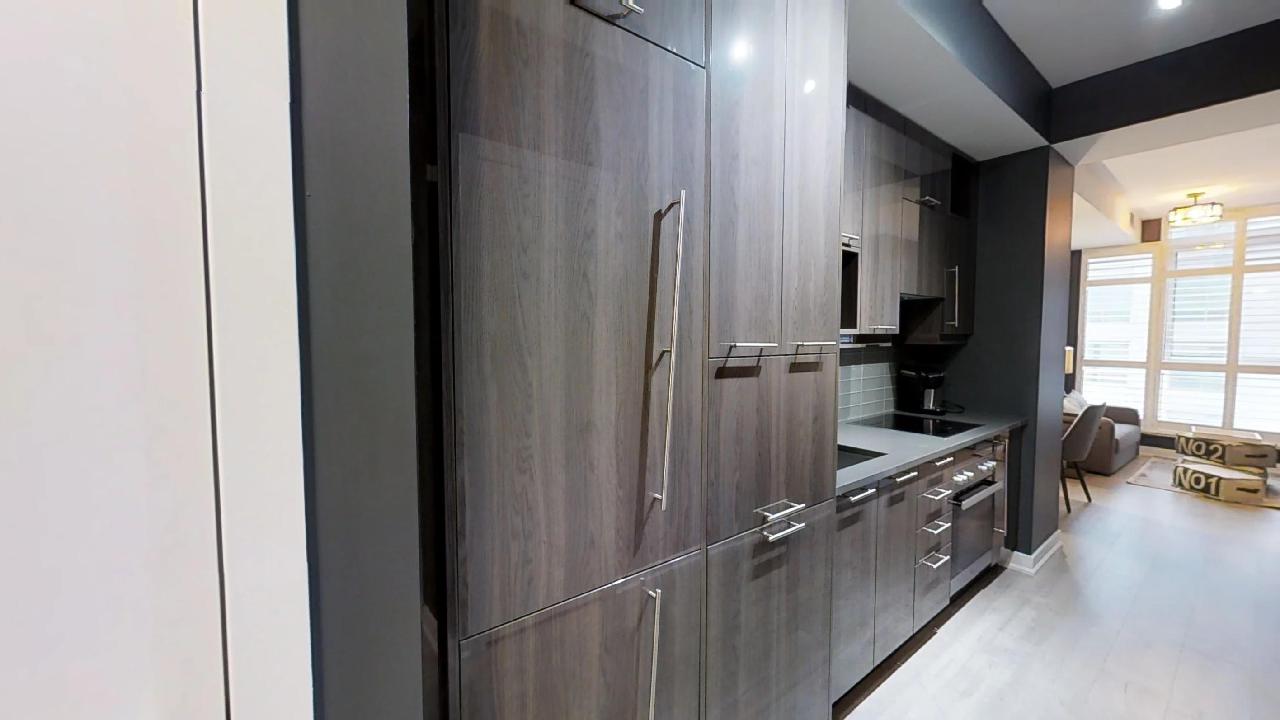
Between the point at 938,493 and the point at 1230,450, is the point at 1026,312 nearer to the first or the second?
the point at 938,493

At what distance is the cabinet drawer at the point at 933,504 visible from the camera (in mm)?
2145

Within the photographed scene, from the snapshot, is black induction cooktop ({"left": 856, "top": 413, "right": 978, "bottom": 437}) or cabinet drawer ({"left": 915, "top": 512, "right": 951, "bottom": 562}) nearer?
cabinet drawer ({"left": 915, "top": 512, "right": 951, "bottom": 562})

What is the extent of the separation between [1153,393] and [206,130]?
8774mm

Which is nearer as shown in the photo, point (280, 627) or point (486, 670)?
point (280, 627)

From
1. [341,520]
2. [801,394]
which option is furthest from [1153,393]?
[341,520]

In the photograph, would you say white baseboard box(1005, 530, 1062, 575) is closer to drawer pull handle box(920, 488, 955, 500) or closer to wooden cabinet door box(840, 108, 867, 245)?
drawer pull handle box(920, 488, 955, 500)

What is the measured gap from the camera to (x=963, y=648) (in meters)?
2.26

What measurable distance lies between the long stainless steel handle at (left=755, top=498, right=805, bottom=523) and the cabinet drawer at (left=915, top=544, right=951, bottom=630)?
1.16m

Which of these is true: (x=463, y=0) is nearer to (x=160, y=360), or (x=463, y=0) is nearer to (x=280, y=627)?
(x=160, y=360)

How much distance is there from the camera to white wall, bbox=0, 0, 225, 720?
37 centimetres

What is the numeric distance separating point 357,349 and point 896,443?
2.36 meters

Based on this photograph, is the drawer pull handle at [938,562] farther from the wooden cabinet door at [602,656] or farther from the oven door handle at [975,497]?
the wooden cabinet door at [602,656]

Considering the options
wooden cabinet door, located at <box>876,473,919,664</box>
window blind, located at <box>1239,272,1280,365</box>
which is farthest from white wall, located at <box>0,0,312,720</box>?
window blind, located at <box>1239,272,1280,365</box>

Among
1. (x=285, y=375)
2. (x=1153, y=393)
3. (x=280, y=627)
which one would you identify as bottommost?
(x=1153, y=393)
